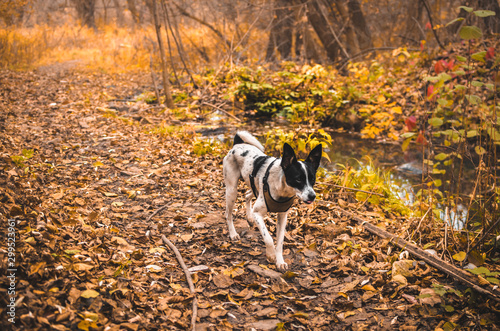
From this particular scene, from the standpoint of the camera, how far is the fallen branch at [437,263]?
3.34 metres

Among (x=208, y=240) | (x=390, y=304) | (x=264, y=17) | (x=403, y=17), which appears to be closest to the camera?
(x=390, y=304)

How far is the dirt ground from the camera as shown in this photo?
9.05 ft

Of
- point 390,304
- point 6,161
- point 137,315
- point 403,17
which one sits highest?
point 403,17

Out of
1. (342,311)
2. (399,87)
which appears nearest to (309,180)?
(342,311)

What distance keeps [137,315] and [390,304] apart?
2413 millimetres

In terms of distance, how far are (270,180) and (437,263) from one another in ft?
6.78

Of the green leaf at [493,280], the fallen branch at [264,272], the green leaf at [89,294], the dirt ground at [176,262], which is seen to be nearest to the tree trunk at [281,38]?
the dirt ground at [176,262]

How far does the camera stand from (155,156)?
23.6 ft

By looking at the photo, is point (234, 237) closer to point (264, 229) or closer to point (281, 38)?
point (264, 229)

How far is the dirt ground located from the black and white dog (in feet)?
1.29

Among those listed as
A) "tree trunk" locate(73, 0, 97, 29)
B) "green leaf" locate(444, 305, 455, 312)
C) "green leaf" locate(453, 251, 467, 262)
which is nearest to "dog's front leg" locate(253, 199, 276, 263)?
"green leaf" locate(444, 305, 455, 312)

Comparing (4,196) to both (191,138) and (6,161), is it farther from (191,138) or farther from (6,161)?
(191,138)

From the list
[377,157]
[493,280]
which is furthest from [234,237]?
[377,157]

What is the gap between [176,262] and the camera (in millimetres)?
3910
